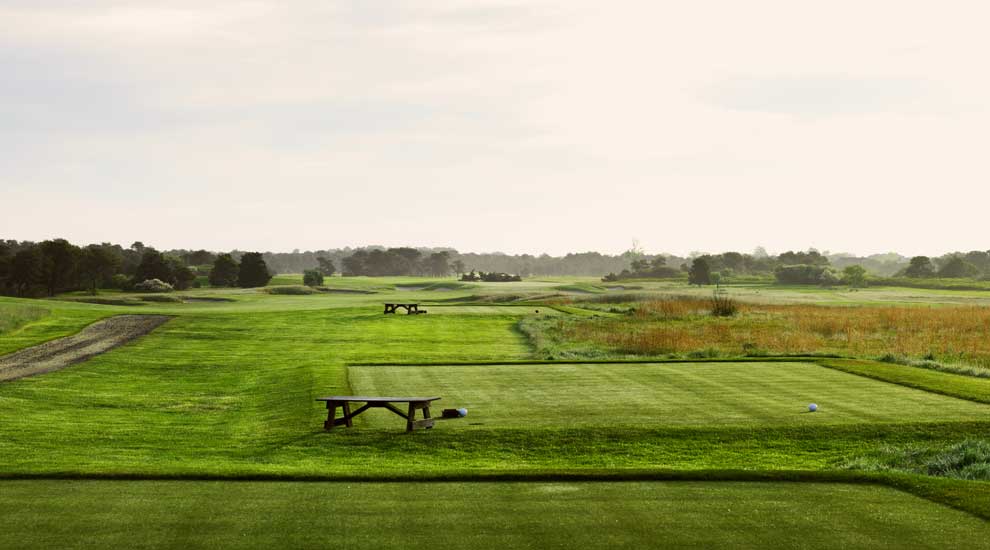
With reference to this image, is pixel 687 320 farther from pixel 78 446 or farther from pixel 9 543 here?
Answer: pixel 9 543

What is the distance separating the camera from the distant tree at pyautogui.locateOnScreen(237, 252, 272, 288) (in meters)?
133

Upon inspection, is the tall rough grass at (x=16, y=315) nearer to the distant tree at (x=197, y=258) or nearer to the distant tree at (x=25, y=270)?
the distant tree at (x=25, y=270)

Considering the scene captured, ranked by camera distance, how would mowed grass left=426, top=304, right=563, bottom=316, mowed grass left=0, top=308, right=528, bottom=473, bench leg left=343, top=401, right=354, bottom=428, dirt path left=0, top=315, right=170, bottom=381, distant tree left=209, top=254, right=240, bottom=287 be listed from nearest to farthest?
1. mowed grass left=0, top=308, right=528, bottom=473
2. bench leg left=343, top=401, right=354, bottom=428
3. dirt path left=0, top=315, right=170, bottom=381
4. mowed grass left=426, top=304, right=563, bottom=316
5. distant tree left=209, top=254, right=240, bottom=287

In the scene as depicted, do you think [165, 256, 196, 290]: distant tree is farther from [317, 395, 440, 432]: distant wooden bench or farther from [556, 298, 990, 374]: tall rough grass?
[317, 395, 440, 432]: distant wooden bench

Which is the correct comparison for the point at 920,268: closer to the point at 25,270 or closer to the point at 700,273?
the point at 700,273

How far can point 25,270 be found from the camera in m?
110

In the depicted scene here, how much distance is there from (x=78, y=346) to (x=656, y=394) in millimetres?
29979

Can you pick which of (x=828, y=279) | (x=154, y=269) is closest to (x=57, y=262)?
(x=154, y=269)

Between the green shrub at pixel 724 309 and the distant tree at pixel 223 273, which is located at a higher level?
the distant tree at pixel 223 273

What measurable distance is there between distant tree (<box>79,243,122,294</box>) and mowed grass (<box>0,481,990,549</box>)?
10884 centimetres

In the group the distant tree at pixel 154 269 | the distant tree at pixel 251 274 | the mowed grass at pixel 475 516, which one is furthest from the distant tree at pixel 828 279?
the mowed grass at pixel 475 516

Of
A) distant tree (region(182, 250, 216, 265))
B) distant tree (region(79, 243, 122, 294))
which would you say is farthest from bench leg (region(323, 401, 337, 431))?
distant tree (region(182, 250, 216, 265))

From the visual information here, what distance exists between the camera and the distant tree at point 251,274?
133250 millimetres

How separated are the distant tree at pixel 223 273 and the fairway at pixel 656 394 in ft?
347
